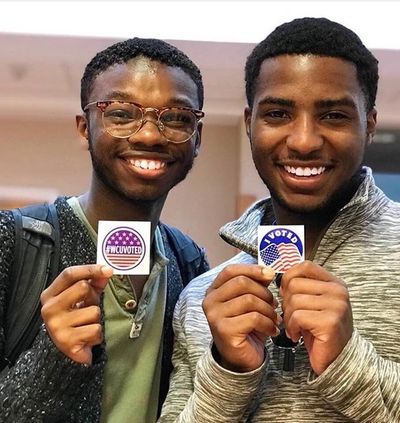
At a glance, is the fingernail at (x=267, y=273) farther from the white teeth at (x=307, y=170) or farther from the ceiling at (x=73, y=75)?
the ceiling at (x=73, y=75)

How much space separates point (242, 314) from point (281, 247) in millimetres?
161

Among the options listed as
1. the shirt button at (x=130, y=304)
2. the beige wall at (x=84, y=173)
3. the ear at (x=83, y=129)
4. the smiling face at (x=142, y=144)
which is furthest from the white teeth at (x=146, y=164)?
the beige wall at (x=84, y=173)

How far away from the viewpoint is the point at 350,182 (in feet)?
4.17

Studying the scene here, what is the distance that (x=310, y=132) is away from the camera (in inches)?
47.5

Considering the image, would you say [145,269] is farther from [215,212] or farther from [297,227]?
[215,212]

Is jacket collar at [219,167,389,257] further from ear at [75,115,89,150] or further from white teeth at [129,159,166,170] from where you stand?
ear at [75,115,89,150]

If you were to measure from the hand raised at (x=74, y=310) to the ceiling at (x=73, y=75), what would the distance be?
218 centimetres

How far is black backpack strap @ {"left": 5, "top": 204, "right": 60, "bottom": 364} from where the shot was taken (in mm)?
1280

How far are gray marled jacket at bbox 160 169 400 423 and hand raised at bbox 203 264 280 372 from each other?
33 millimetres

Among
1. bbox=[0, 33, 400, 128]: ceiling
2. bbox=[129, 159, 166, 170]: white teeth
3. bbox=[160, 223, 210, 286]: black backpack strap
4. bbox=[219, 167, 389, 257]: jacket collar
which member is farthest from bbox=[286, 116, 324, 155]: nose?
bbox=[0, 33, 400, 128]: ceiling

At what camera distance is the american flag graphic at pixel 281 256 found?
113 cm

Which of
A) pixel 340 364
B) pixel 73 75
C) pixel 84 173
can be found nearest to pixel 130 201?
pixel 340 364

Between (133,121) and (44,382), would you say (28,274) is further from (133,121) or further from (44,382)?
(133,121)

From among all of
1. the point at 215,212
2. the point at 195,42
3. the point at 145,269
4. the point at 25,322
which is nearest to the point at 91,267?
the point at 145,269
